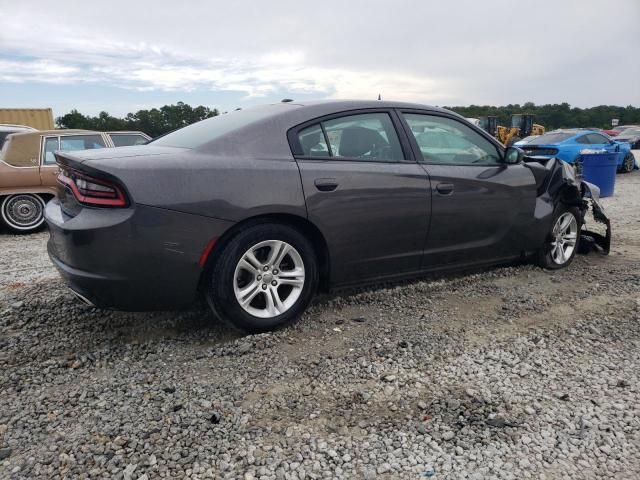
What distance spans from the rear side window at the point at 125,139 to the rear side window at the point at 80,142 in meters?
0.27

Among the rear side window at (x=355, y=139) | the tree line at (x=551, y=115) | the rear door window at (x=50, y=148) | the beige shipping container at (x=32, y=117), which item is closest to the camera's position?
the rear side window at (x=355, y=139)

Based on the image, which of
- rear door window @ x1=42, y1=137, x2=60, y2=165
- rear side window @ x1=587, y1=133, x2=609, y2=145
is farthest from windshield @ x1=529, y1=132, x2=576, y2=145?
rear door window @ x1=42, y1=137, x2=60, y2=165

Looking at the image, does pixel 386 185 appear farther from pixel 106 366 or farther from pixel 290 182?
pixel 106 366

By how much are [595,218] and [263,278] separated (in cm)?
403

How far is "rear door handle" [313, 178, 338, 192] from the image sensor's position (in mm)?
3273

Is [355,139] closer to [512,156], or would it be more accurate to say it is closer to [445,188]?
[445,188]

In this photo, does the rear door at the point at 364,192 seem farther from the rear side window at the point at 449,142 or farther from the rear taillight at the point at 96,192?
the rear taillight at the point at 96,192

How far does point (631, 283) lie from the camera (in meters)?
4.40

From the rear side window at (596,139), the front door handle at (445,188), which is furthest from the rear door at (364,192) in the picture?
the rear side window at (596,139)

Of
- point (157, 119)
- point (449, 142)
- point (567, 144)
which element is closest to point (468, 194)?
point (449, 142)

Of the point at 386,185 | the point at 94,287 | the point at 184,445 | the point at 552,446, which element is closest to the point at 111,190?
the point at 94,287

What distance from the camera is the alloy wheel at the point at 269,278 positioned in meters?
3.13

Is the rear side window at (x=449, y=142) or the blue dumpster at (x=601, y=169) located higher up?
the rear side window at (x=449, y=142)

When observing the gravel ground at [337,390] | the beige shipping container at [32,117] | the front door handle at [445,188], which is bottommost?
the gravel ground at [337,390]
